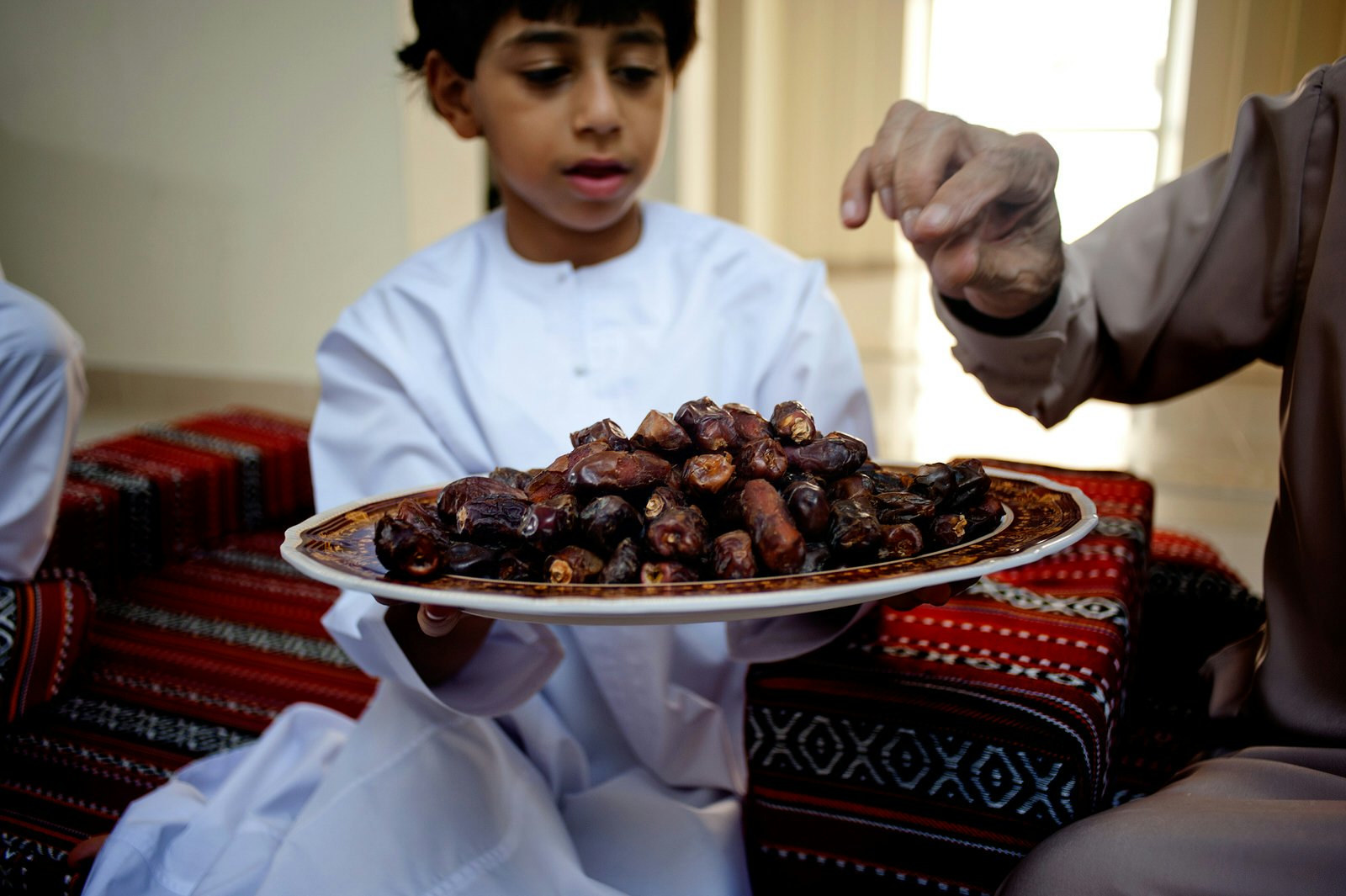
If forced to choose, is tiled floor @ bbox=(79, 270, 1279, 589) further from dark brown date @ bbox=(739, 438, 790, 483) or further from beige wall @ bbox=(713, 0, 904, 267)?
dark brown date @ bbox=(739, 438, 790, 483)

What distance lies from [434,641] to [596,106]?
1.92 ft

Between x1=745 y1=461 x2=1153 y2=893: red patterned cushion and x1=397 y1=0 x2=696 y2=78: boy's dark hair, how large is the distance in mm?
709

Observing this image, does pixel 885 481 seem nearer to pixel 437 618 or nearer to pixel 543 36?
pixel 437 618

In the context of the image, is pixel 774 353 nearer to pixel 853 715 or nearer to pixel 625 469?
pixel 853 715

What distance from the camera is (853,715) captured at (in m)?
0.90

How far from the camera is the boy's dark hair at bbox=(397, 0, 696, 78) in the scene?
43.8 inches

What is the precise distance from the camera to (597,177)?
1169 mm

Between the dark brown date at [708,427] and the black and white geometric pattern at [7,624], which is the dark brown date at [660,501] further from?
the black and white geometric pattern at [7,624]

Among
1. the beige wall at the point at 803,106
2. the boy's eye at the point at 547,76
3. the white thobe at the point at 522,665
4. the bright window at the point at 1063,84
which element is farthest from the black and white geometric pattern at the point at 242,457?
the beige wall at the point at 803,106

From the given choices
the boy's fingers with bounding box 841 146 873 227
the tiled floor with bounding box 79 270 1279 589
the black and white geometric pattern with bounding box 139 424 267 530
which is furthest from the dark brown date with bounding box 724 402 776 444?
the tiled floor with bounding box 79 270 1279 589

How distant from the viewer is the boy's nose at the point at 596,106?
1.11 m

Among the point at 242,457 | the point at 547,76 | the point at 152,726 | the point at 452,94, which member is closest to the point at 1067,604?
the point at 547,76

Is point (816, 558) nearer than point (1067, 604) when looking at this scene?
Yes

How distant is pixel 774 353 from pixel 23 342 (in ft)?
3.39
